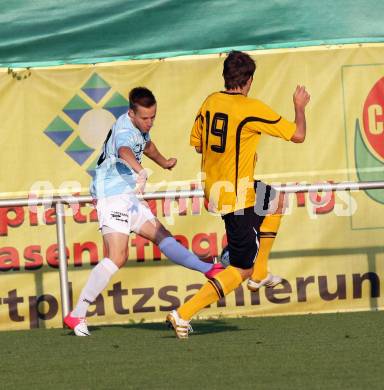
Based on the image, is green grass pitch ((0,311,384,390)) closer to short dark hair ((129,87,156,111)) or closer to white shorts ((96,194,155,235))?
white shorts ((96,194,155,235))

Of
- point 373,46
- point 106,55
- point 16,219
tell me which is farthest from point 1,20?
point 373,46

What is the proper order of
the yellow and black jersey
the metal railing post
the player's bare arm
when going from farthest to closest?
1. the metal railing post
2. the player's bare arm
3. the yellow and black jersey

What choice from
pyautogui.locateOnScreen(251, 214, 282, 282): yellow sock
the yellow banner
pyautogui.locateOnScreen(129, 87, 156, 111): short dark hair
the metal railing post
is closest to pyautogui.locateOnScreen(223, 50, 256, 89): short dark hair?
pyautogui.locateOnScreen(129, 87, 156, 111): short dark hair

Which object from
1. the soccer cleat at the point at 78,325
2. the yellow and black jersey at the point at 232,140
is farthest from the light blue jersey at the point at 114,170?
the soccer cleat at the point at 78,325

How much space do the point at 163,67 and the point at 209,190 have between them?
2.02 m

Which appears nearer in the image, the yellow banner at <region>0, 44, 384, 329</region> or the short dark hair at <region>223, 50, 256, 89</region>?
the short dark hair at <region>223, 50, 256, 89</region>

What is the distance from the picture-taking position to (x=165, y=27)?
930 centimetres

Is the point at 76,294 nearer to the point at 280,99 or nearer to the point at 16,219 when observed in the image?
the point at 16,219

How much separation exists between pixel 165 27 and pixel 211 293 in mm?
2566

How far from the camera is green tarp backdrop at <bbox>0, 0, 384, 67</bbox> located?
9289mm

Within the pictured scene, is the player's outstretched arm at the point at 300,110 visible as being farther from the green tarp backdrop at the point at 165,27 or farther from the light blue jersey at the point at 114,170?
the green tarp backdrop at the point at 165,27

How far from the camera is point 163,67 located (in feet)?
30.8

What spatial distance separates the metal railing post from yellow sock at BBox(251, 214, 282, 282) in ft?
4.96

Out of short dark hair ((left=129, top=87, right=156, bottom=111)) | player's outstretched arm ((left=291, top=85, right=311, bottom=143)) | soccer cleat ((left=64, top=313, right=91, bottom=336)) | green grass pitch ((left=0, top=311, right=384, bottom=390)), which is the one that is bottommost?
green grass pitch ((left=0, top=311, right=384, bottom=390))
